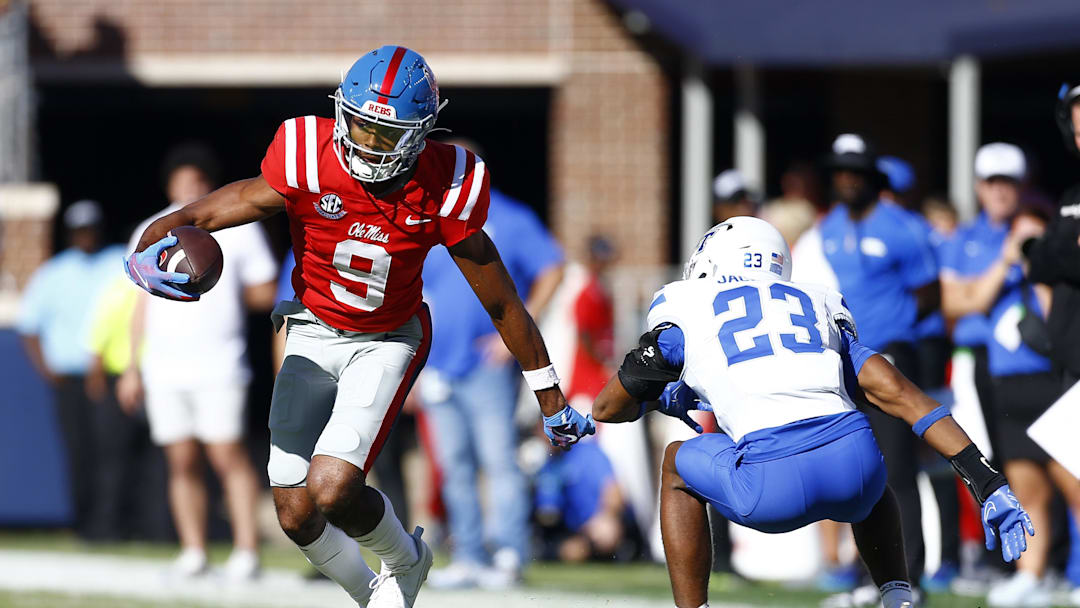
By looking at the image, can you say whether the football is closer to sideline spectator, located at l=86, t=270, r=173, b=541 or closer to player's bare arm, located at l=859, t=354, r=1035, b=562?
player's bare arm, located at l=859, t=354, r=1035, b=562

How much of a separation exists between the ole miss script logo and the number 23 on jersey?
124cm

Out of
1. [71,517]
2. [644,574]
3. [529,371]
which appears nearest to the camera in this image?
[529,371]

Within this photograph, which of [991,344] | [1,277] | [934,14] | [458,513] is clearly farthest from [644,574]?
[1,277]

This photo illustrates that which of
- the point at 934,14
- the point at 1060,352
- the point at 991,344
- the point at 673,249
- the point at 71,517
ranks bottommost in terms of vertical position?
the point at 71,517

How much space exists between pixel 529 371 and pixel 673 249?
349 inches

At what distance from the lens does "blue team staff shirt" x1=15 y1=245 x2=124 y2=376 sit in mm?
10445

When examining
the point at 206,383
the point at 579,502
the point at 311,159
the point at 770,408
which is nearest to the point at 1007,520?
the point at 770,408

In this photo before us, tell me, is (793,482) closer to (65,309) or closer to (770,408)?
(770,408)

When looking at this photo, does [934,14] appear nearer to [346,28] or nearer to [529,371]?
[346,28]

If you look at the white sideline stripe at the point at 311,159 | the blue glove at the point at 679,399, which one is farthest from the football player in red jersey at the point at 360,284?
the blue glove at the point at 679,399

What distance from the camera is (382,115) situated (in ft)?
15.8

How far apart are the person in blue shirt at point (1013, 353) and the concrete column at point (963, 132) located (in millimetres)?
3976

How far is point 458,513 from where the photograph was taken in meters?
8.22

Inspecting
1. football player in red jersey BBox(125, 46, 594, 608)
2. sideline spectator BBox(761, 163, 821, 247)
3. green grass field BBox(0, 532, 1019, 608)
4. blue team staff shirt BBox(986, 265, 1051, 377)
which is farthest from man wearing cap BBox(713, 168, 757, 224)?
football player in red jersey BBox(125, 46, 594, 608)
